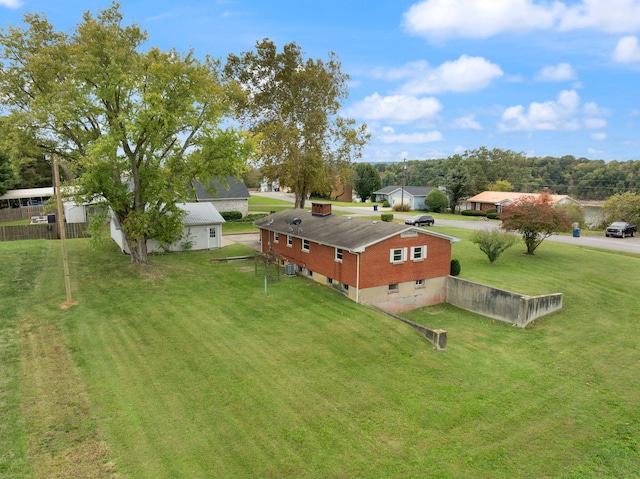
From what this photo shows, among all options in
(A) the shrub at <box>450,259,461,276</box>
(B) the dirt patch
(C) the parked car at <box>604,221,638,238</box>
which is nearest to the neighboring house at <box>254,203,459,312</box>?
(A) the shrub at <box>450,259,461,276</box>

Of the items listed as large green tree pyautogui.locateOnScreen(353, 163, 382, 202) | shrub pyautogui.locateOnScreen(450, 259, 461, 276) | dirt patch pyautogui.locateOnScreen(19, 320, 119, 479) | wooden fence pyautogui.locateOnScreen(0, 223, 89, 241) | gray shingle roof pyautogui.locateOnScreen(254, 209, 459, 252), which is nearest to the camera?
dirt patch pyautogui.locateOnScreen(19, 320, 119, 479)

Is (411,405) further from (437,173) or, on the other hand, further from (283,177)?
(437,173)

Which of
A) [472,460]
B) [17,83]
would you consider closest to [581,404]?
[472,460]

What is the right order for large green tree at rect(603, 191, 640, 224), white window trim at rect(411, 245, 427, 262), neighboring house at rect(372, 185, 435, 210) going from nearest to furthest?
white window trim at rect(411, 245, 427, 262) < large green tree at rect(603, 191, 640, 224) < neighboring house at rect(372, 185, 435, 210)

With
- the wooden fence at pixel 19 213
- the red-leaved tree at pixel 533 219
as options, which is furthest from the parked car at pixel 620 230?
the wooden fence at pixel 19 213

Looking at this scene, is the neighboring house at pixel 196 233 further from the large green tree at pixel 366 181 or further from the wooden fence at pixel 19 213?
the large green tree at pixel 366 181

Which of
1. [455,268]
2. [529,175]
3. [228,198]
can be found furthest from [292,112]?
[529,175]

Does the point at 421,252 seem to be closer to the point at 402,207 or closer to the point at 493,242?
the point at 493,242

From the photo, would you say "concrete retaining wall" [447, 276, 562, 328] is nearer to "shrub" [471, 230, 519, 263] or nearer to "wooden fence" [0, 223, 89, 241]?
"shrub" [471, 230, 519, 263]
